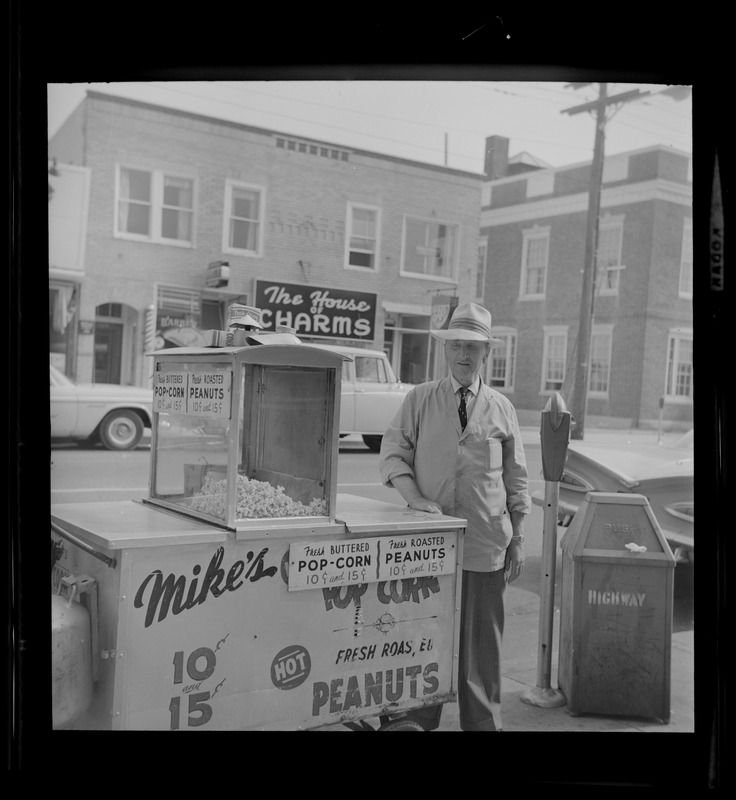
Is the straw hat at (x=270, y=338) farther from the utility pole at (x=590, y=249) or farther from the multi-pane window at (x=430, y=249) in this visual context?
the utility pole at (x=590, y=249)

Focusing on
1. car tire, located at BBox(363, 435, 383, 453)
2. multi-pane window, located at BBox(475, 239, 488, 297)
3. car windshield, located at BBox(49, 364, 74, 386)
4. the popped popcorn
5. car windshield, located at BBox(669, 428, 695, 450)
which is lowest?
the popped popcorn

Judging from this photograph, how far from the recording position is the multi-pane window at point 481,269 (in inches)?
130

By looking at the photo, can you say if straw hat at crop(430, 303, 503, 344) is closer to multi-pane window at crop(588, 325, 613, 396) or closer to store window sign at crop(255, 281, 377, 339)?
store window sign at crop(255, 281, 377, 339)

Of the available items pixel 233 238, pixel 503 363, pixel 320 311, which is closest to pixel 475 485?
pixel 503 363

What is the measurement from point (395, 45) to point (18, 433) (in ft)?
7.14

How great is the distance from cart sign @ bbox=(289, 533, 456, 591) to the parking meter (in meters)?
0.57

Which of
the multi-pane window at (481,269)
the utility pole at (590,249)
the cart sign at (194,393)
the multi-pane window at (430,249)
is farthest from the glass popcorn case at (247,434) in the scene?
the utility pole at (590,249)

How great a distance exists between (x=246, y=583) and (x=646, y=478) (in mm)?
1961

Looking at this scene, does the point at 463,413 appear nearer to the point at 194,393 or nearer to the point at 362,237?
the point at 362,237

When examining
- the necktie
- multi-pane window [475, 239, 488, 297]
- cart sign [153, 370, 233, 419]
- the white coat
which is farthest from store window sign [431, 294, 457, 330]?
cart sign [153, 370, 233, 419]

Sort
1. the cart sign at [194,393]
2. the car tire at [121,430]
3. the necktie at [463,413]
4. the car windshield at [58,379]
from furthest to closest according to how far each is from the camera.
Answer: the necktie at [463,413] → the car windshield at [58,379] → the car tire at [121,430] → the cart sign at [194,393]

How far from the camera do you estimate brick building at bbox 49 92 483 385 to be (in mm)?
2984

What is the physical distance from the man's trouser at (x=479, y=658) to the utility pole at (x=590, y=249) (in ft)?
2.84
